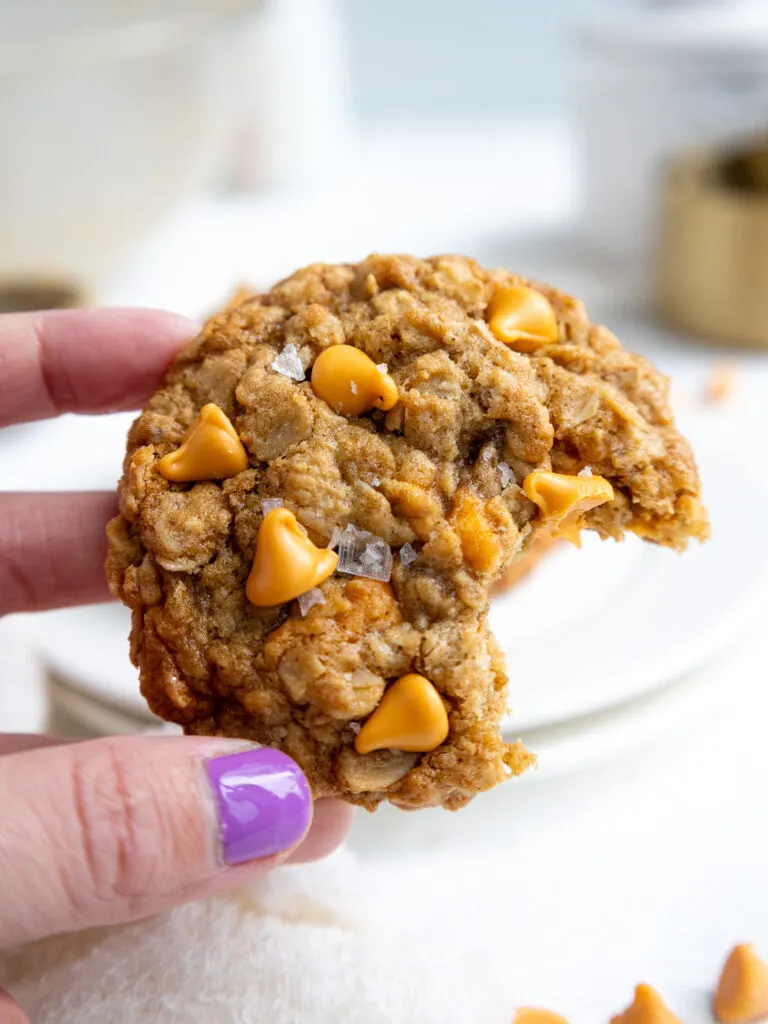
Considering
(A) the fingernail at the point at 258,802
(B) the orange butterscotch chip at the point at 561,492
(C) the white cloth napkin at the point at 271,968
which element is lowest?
(C) the white cloth napkin at the point at 271,968

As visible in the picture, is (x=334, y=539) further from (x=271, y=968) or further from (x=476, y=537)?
(x=271, y=968)

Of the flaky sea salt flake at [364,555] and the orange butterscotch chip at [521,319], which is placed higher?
the orange butterscotch chip at [521,319]

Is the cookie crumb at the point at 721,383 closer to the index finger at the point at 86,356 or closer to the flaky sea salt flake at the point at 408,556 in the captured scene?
the index finger at the point at 86,356

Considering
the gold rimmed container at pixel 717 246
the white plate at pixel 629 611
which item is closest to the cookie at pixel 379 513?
the white plate at pixel 629 611

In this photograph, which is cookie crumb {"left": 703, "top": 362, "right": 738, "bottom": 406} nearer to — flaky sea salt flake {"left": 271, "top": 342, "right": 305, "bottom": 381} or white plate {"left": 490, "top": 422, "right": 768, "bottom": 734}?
white plate {"left": 490, "top": 422, "right": 768, "bottom": 734}

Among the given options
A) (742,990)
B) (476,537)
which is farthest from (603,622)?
(476,537)

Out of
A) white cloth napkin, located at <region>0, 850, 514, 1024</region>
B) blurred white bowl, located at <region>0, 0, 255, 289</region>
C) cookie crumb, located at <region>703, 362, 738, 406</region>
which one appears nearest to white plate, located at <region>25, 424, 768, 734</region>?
white cloth napkin, located at <region>0, 850, 514, 1024</region>

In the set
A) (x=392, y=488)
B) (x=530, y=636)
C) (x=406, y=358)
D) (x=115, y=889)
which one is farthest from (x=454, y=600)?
(x=530, y=636)
